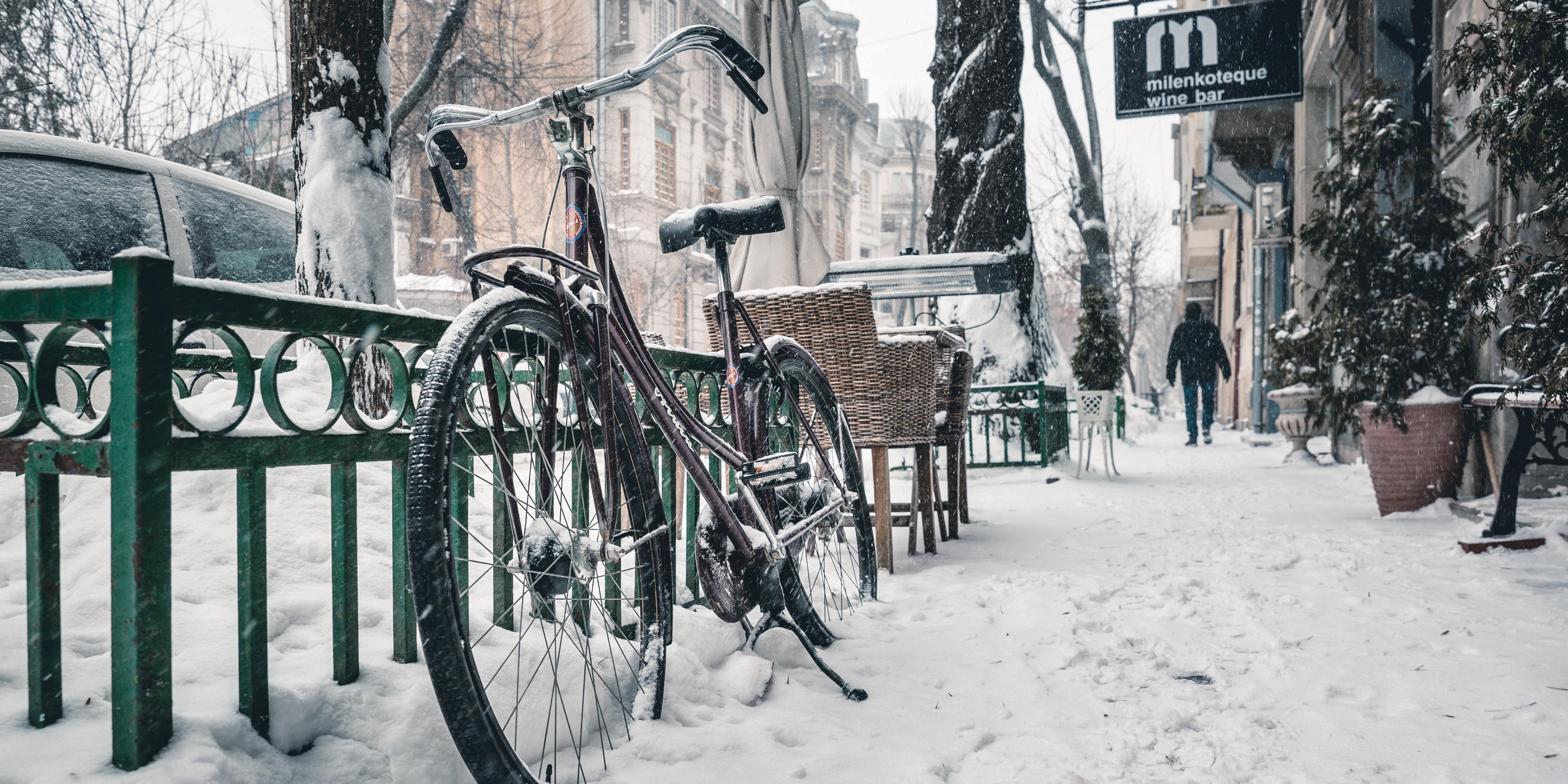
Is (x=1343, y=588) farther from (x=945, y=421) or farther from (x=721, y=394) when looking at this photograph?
(x=721, y=394)

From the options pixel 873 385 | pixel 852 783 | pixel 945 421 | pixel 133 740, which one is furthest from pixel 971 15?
pixel 133 740

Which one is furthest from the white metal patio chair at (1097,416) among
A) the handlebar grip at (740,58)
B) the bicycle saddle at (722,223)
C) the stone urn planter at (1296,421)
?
the handlebar grip at (740,58)

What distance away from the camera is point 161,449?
1.39m

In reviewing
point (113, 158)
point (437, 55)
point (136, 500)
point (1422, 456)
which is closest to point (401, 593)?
point (136, 500)

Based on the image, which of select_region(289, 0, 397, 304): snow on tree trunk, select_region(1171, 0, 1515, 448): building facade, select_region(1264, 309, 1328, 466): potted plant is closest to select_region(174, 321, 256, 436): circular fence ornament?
select_region(289, 0, 397, 304): snow on tree trunk

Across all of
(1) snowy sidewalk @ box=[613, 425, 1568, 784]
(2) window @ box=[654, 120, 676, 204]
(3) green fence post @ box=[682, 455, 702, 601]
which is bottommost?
(1) snowy sidewalk @ box=[613, 425, 1568, 784]

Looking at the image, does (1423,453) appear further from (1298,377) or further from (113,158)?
(113,158)

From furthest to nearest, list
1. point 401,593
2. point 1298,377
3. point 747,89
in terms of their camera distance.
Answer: point 1298,377 < point 747,89 < point 401,593

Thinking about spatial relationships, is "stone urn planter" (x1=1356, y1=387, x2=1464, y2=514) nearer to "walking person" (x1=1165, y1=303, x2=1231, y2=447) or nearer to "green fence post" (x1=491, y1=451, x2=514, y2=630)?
"green fence post" (x1=491, y1=451, x2=514, y2=630)

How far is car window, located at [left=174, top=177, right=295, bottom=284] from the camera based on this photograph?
4.37 meters

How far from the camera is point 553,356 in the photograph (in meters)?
1.96

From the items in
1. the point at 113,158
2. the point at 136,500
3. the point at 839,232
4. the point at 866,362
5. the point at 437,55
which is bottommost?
the point at 136,500

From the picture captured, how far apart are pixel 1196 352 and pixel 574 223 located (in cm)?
1153

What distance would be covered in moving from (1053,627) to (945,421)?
1.67m
